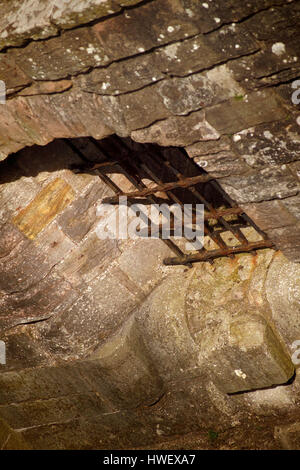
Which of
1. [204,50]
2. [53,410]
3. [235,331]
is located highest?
[204,50]

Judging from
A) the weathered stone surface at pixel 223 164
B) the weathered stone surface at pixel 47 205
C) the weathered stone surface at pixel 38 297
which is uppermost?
the weathered stone surface at pixel 47 205

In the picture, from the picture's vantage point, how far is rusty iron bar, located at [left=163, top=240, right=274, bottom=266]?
274cm

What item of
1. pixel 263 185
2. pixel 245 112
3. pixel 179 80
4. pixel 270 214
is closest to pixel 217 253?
pixel 270 214

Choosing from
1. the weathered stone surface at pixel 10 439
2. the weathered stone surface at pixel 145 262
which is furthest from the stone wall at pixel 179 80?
the weathered stone surface at pixel 10 439

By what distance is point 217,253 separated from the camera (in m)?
2.98

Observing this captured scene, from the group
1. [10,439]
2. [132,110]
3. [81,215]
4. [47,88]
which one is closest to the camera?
[132,110]

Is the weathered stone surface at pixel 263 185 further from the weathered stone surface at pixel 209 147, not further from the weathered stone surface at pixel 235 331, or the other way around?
the weathered stone surface at pixel 235 331

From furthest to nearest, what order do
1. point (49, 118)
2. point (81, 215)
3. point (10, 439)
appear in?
1. point (10, 439)
2. point (81, 215)
3. point (49, 118)

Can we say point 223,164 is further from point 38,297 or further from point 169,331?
point 38,297

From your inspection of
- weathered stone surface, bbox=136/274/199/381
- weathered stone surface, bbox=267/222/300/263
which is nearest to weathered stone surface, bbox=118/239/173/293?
weathered stone surface, bbox=136/274/199/381

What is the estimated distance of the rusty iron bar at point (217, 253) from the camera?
274 cm

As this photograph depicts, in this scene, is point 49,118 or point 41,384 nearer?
point 49,118

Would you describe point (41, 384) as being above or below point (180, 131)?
below

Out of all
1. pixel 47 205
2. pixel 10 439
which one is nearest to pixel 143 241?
pixel 47 205
